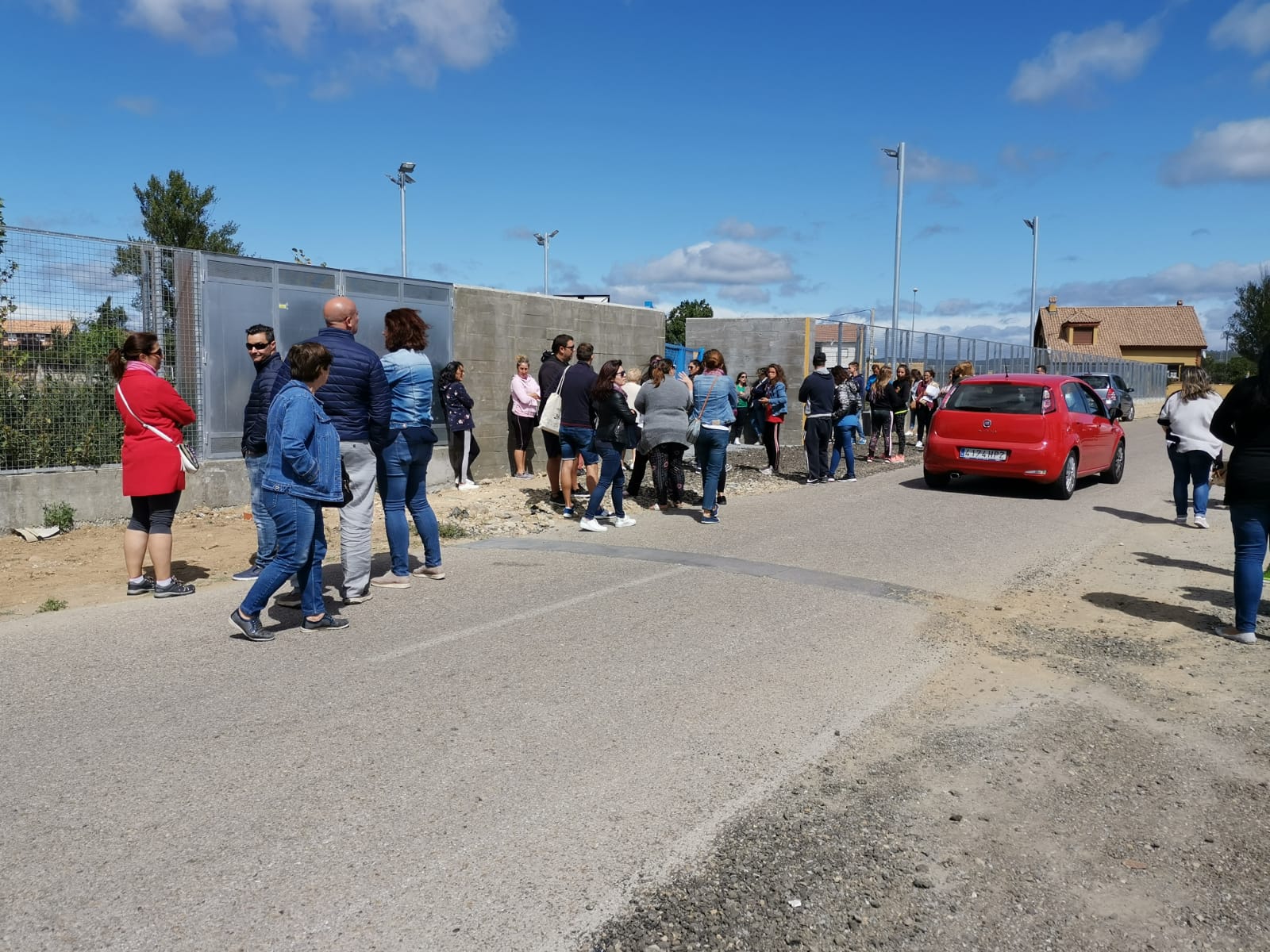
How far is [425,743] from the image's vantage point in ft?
14.5

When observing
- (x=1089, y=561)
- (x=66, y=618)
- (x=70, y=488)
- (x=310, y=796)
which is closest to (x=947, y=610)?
(x=1089, y=561)

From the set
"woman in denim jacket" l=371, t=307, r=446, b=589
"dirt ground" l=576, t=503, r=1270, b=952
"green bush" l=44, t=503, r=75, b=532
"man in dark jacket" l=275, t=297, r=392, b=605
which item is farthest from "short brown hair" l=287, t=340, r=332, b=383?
"green bush" l=44, t=503, r=75, b=532

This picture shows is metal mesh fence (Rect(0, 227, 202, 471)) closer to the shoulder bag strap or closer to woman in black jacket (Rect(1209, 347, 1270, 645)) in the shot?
the shoulder bag strap

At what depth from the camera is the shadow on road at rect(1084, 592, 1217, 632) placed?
6938 mm

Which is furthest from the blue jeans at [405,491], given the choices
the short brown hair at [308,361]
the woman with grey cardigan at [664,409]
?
the woman with grey cardigan at [664,409]

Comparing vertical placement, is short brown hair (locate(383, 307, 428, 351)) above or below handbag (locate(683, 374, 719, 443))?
above

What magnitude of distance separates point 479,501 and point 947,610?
663 cm

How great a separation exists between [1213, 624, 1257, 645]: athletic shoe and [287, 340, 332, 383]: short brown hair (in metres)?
5.79

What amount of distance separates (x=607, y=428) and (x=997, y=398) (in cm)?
618

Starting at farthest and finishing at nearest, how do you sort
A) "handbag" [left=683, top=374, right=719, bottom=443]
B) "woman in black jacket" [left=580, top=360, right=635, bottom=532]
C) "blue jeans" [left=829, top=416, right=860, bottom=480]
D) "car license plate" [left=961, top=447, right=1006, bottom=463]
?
1. "blue jeans" [left=829, top=416, right=860, bottom=480]
2. "car license plate" [left=961, top=447, right=1006, bottom=463]
3. "handbag" [left=683, top=374, right=719, bottom=443]
4. "woman in black jacket" [left=580, top=360, right=635, bottom=532]

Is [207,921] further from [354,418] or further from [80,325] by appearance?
[80,325]

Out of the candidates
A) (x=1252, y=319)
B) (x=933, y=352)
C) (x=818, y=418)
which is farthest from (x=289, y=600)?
(x=1252, y=319)

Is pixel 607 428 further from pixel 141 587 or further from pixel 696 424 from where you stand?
pixel 141 587

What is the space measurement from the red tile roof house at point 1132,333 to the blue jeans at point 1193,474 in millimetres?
81839
